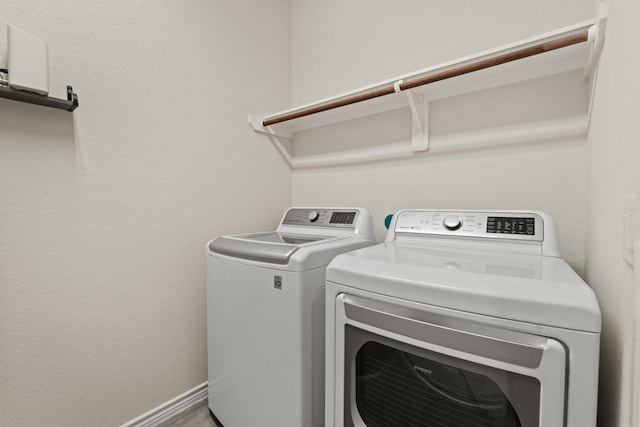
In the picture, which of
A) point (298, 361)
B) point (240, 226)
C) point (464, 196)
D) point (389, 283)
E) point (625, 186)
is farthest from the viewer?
point (240, 226)

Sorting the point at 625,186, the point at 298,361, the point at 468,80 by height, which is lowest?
the point at 298,361

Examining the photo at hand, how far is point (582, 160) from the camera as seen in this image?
1071mm

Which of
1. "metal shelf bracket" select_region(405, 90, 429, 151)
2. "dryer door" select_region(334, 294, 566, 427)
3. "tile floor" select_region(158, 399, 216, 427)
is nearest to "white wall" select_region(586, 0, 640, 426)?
"dryer door" select_region(334, 294, 566, 427)

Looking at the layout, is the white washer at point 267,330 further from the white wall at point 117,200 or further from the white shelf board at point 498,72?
the white shelf board at point 498,72

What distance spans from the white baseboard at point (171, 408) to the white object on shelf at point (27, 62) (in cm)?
133

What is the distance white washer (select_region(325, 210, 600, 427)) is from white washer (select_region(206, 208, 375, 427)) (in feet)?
0.46

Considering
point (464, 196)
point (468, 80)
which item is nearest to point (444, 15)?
point (468, 80)

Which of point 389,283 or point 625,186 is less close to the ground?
point 625,186

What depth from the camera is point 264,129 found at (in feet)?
5.74

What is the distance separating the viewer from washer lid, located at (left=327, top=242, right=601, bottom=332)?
1.72ft

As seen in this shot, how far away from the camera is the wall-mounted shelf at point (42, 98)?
0.87 meters

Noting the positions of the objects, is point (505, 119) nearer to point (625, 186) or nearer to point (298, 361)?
point (625, 186)

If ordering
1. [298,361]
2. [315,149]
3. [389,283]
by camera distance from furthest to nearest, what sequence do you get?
[315,149] < [298,361] < [389,283]

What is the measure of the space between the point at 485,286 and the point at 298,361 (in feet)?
2.11
